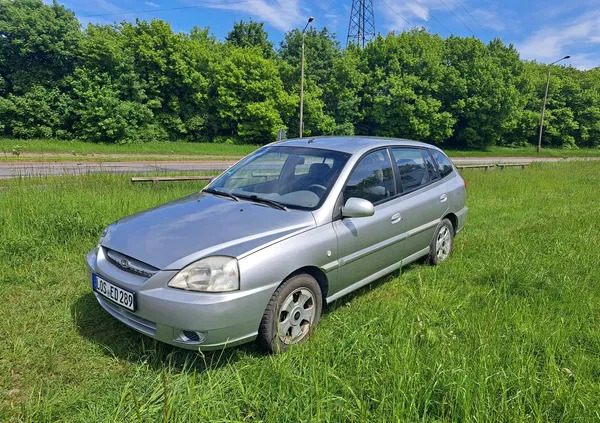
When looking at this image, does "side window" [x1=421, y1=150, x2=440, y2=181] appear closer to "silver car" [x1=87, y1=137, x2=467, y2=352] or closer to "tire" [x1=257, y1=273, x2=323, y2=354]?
"silver car" [x1=87, y1=137, x2=467, y2=352]

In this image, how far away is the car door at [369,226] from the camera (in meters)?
3.33

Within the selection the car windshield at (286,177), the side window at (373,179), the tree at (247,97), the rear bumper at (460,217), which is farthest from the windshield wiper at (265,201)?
the tree at (247,97)

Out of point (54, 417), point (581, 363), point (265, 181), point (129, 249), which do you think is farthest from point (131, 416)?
point (581, 363)

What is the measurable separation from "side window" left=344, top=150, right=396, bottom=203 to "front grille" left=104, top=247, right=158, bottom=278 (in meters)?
1.71

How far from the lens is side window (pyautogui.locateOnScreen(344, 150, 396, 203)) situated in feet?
11.7

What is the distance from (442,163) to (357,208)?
2.55m

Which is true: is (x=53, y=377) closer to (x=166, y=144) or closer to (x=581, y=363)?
(x=581, y=363)

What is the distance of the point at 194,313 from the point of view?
245cm

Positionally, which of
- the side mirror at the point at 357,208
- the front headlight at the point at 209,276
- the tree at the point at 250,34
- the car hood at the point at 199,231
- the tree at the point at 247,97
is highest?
the tree at the point at 250,34

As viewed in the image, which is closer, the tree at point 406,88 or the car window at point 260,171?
the car window at point 260,171

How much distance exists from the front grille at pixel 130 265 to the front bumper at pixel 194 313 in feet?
0.12

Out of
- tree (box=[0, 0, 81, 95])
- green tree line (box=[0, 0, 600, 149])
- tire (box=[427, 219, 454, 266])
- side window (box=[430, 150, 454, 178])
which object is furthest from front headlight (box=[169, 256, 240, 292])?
tree (box=[0, 0, 81, 95])

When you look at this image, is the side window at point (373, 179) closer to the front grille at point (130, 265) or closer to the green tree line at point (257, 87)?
the front grille at point (130, 265)

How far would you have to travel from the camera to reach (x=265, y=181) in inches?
153
